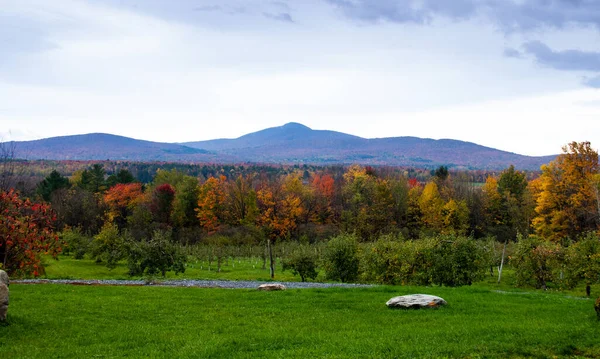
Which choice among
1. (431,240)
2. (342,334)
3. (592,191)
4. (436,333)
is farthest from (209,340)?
(592,191)

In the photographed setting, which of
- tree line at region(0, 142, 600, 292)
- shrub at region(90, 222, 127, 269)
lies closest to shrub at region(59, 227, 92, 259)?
shrub at region(90, 222, 127, 269)

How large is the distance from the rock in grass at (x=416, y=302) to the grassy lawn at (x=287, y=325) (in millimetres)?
374

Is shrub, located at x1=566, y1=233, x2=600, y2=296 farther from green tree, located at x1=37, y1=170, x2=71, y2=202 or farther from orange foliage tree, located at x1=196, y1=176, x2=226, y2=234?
green tree, located at x1=37, y1=170, x2=71, y2=202

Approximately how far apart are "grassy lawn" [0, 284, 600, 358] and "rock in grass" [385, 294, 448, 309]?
374 mm

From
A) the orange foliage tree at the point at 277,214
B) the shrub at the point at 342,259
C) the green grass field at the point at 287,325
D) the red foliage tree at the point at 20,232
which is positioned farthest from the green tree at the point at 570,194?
the red foliage tree at the point at 20,232

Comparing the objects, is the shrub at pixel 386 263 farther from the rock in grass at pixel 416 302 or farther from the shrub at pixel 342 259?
the rock in grass at pixel 416 302

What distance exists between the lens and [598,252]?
28312 millimetres

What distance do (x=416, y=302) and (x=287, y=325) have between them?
18.5ft

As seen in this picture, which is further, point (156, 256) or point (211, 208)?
point (211, 208)

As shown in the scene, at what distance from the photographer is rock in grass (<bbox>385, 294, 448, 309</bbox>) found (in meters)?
18.2

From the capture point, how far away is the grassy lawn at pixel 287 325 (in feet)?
41.7

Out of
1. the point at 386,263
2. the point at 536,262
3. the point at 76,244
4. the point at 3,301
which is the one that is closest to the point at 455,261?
the point at 386,263

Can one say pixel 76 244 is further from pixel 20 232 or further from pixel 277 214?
pixel 20 232

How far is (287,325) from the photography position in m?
15.8
